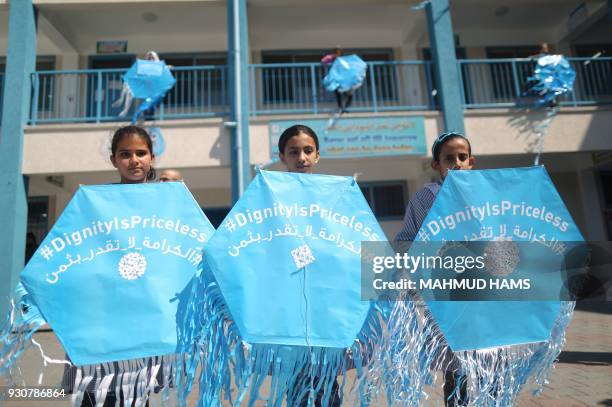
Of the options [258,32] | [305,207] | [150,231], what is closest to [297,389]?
[305,207]

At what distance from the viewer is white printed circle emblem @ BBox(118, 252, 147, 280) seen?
153cm

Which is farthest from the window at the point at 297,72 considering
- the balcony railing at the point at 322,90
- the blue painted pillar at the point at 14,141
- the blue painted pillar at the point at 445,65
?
the blue painted pillar at the point at 14,141

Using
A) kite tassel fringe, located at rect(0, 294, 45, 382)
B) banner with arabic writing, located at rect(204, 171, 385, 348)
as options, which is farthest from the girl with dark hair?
kite tassel fringe, located at rect(0, 294, 45, 382)

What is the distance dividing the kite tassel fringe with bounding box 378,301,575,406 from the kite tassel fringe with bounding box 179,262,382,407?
0.09 metres

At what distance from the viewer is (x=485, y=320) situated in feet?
5.11

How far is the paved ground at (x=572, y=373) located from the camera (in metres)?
2.62

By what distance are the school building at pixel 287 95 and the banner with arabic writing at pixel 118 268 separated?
5.30 meters

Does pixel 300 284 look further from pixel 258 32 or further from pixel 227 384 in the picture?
pixel 258 32

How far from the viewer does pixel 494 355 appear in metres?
1.56

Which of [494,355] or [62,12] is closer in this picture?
[494,355]

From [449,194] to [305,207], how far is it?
58 cm

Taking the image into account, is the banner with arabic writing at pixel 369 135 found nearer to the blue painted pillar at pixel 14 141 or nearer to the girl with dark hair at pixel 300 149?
the blue painted pillar at pixel 14 141

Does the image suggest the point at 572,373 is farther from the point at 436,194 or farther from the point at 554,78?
the point at 554,78

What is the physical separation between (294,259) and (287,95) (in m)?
6.89
